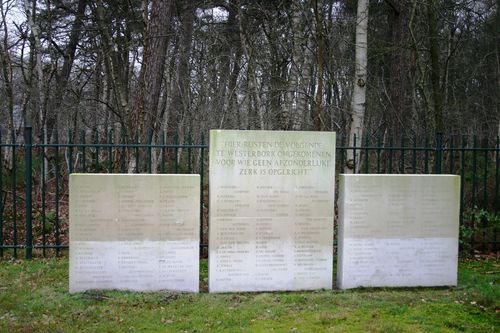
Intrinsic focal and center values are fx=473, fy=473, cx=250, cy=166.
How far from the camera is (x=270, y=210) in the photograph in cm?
560

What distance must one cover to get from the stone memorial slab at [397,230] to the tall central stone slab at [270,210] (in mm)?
239

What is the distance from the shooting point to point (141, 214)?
17.8 feet

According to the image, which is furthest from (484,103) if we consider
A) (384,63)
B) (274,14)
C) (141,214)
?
(141,214)

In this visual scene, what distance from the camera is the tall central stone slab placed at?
553 cm

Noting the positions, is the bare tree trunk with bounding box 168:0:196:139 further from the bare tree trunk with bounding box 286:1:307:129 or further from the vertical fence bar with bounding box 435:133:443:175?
the vertical fence bar with bounding box 435:133:443:175

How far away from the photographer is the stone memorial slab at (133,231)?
5.35 meters

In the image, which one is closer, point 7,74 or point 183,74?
point 7,74

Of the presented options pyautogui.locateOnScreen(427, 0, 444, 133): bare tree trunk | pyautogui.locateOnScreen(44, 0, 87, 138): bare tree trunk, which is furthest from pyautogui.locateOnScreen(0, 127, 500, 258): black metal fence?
pyautogui.locateOnScreen(44, 0, 87, 138): bare tree trunk

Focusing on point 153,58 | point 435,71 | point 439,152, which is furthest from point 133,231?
point 435,71

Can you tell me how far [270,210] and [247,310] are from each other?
3.98 feet

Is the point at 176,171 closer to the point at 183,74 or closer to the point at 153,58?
the point at 153,58

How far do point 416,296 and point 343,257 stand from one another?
935 millimetres

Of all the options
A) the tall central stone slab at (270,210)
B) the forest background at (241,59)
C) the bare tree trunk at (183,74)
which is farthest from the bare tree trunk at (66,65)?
the tall central stone slab at (270,210)

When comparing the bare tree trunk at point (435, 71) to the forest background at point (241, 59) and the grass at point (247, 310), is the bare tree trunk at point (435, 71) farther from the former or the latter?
the grass at point (247, 310)
